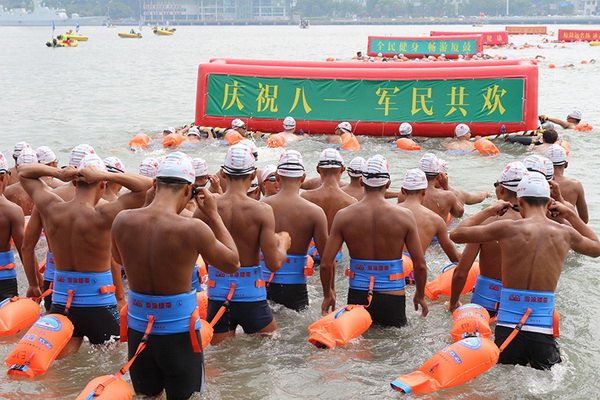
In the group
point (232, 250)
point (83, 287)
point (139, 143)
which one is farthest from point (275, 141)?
point (232, 250)

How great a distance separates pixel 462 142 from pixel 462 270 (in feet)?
35.5

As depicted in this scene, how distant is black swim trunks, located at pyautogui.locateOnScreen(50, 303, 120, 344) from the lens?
596 centimetres

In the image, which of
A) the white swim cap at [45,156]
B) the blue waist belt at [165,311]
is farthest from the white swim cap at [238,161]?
the white swim cap at [45,156]

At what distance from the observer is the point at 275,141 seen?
1725 cm

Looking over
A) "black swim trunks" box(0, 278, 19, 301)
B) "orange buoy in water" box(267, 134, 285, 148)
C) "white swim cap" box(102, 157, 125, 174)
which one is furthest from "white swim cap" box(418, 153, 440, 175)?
"orange buoy in water" box(267, 134, 285, 148)

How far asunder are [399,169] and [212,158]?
4.39 metres

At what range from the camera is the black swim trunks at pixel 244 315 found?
616 centimetres

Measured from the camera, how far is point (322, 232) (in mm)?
6840

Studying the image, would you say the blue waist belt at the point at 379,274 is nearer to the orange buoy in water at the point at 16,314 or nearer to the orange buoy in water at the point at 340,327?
the orange buoy in water at the point at 340,327

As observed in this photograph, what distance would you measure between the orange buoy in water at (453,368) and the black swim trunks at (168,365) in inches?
59.4

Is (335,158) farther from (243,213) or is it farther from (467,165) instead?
(467,165)

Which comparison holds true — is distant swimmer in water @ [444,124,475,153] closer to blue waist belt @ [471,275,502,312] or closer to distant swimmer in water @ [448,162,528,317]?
distant swimmer in water @ [448,162,528,317]

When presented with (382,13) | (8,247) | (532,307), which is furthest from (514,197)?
(382,13)

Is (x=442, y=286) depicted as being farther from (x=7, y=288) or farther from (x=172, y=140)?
(x=172, y=140)
